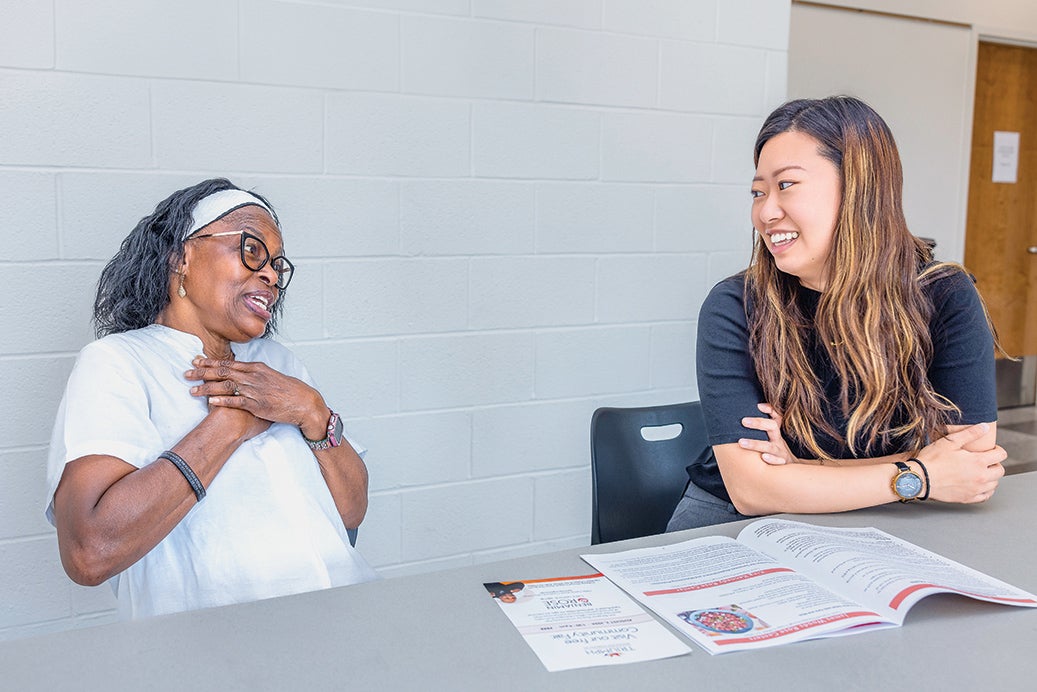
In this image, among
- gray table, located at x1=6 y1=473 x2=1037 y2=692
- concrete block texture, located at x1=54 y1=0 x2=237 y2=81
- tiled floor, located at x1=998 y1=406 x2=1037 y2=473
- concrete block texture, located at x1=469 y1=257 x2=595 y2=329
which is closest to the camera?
gray table, located at x1=6 y1=473 x2=1037 y2=692

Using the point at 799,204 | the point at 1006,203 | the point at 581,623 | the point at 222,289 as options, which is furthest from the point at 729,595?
the point at 1006,203

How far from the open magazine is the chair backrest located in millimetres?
547

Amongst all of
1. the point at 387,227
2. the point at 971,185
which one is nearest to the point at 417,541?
the point at 387,227

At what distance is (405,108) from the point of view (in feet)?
7.99

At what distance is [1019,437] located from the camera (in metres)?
4.94

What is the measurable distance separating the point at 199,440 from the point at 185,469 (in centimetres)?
6

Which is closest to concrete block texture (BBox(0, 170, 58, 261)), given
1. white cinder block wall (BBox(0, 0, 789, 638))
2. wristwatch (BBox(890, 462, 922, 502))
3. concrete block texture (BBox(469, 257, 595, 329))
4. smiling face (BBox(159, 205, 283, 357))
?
white cinder block wall (BBox(0, 0, 789, 638))

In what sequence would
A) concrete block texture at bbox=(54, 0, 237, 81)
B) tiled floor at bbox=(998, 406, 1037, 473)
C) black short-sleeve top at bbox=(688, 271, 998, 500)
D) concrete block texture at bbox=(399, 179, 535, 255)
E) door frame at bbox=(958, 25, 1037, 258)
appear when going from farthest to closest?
door frame at bbox=(958, 25, 1037, 258), tiled floor at bbox=(998, 406, 1037, 473), concrete block texture at bbox=(399, 179, 535, 255), concrete block texture at bbox=(54, 0, 237, 81), black short-sleeve top at bbox=(688, 271, 998, 500)

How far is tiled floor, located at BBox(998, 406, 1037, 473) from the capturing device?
4.40 m

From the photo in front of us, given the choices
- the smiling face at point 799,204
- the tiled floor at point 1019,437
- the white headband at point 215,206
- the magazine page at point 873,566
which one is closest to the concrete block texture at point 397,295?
the white headband at point 215,206

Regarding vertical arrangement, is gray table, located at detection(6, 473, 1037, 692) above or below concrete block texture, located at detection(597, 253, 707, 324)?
below

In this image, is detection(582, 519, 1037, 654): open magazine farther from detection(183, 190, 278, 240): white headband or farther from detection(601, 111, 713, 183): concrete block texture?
detection(601, 111, 713, 183): concrete block texture

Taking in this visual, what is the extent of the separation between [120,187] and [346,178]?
55cm

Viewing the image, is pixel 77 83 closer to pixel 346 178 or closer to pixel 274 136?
pixel 274 136
